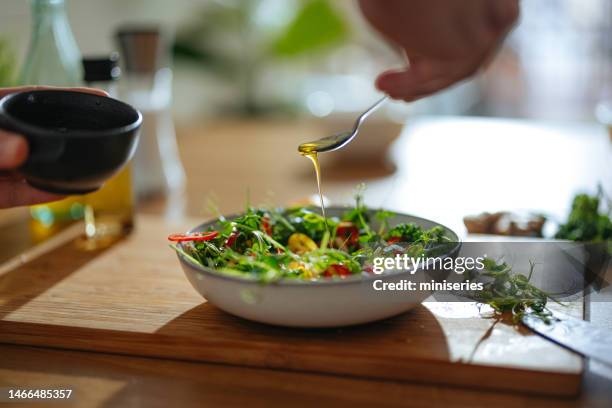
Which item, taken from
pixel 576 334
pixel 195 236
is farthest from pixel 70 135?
pixel 576 334

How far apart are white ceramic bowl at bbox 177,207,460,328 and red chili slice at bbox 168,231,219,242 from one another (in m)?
0.09

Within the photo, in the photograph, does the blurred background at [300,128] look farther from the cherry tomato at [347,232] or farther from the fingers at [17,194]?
the fingers at [17,194]

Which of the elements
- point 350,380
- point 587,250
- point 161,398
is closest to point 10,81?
point 161,398

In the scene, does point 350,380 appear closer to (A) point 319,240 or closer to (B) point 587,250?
(A) point 319,240

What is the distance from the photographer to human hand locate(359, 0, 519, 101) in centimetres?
74

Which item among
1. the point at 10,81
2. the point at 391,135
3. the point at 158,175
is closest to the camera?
the point at 10,81

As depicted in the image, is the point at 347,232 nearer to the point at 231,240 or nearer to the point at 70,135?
the point at 231,240

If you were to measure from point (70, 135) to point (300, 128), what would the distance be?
92.3 inches

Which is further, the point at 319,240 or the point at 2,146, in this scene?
the point at 319,240

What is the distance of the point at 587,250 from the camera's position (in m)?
1.12

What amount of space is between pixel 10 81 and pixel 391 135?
121cm

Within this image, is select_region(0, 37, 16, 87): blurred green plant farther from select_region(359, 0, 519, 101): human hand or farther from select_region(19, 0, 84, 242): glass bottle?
select_region(359, 0, 519, 101): human hand

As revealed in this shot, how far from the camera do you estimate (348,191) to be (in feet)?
6.14

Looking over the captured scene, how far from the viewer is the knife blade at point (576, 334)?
834 mm
